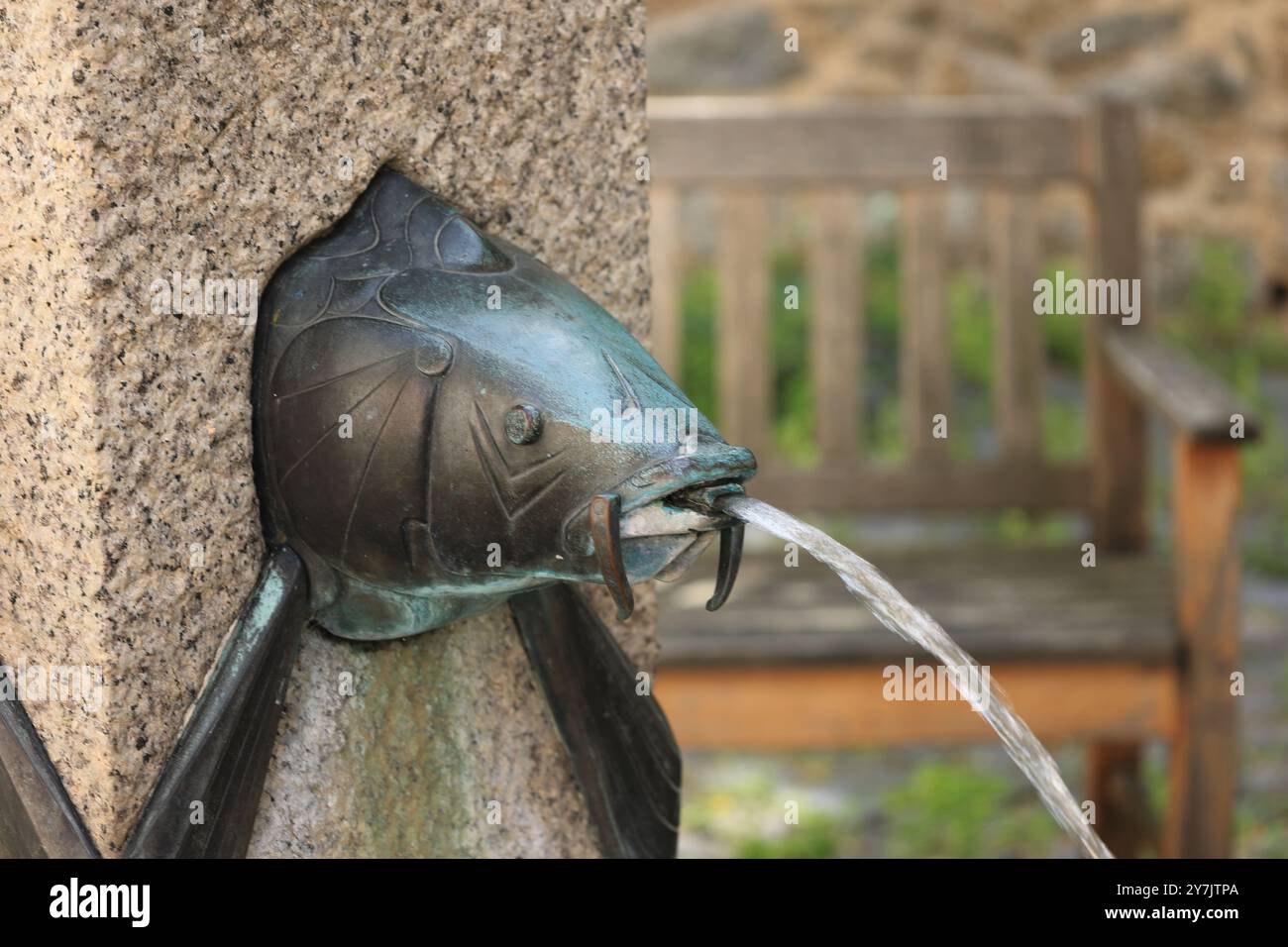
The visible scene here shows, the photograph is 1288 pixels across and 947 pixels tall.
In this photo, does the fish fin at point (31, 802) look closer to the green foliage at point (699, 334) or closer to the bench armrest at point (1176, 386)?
the bench armrest at point (1176, 386)

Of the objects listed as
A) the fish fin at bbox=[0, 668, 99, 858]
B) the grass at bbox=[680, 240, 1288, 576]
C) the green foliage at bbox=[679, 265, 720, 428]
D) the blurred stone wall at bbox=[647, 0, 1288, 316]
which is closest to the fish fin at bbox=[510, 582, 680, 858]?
the fish fin at bbox=[0, 668, 99, 858]

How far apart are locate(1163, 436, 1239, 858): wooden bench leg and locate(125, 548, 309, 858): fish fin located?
1.73m

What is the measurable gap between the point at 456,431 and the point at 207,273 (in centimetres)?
18

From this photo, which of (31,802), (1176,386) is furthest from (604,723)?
(1176,386)

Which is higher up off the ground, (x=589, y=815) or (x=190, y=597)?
(x=190, y=597)

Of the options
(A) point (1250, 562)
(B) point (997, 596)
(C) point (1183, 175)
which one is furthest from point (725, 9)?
(B) point (997, 596)

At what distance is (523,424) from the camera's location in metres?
0.95

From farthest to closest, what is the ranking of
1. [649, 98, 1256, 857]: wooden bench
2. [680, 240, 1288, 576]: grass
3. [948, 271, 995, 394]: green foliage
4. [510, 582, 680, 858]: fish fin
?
[948, 271, 995, 394]: green foliage
[680, 240, 1288, 576]: grass
[649, 98, 1256, 857]: wooden bench
[510, 582, 680, 858]: fish fin

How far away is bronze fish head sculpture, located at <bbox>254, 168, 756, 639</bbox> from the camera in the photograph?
95 centimetres

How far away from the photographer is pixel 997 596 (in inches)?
104

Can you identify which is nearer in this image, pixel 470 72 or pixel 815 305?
pixel 470 72

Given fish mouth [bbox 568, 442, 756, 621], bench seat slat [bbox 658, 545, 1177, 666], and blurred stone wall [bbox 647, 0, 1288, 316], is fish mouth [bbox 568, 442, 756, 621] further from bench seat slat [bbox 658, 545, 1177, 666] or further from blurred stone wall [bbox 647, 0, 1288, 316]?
blurred stone wall [bbox 647, 0, 1288, 316]
